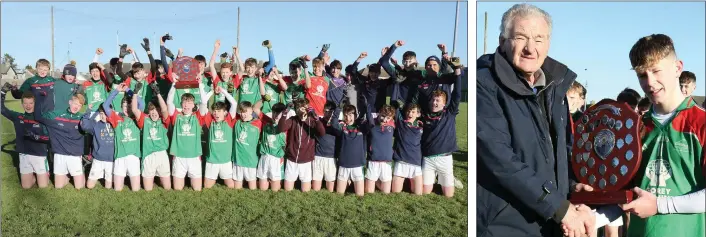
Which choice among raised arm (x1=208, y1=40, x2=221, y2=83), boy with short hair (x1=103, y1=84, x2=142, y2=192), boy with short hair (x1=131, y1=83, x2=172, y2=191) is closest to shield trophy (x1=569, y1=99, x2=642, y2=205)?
raised arm (x1=208, y1=40, x2=221, y2=83)

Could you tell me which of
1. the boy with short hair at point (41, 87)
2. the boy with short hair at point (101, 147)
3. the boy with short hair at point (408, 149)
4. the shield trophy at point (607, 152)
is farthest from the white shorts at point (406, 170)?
the boy with short hair at point (41, 87)

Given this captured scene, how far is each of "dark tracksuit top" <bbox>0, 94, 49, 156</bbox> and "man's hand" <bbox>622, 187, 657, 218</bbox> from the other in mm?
3877

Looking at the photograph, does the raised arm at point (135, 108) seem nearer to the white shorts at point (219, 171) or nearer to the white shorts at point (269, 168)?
the white shorts at point (219, 171)

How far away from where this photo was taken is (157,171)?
454cm

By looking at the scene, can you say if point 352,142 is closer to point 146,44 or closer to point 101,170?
point 146,44

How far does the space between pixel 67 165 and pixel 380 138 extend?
2385 mm

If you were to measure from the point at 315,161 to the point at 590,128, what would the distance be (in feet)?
7.63

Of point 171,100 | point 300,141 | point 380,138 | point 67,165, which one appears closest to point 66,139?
point 67,165

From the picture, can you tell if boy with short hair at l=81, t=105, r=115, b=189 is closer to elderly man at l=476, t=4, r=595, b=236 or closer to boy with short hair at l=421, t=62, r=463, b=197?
boy with short hair at l=421, t=62, r=463, b=197

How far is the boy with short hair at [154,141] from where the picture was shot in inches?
175

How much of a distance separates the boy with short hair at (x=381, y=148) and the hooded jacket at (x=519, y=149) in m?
1.82

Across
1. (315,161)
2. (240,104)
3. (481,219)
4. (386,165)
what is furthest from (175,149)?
(481,219)

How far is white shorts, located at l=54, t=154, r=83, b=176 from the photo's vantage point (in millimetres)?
4273

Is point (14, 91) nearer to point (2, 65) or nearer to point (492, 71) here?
point (2, 65)
